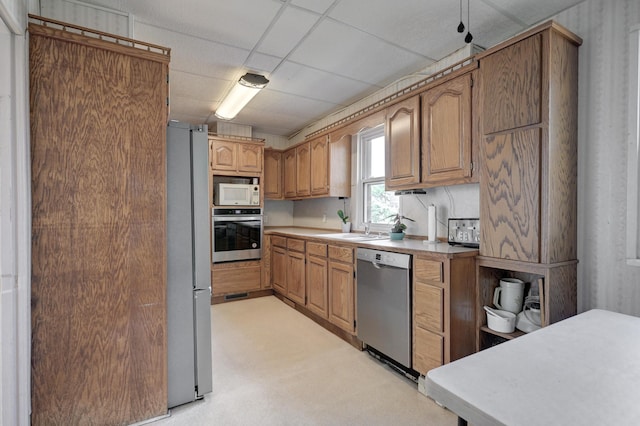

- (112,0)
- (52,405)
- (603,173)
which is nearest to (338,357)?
(52,405)

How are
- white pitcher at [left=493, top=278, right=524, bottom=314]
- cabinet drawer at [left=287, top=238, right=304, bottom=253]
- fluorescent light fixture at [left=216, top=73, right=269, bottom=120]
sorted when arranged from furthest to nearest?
1. cabinet drawer at [left=287, top=238, right=304, bottom=253]
2. fluorescent light fixture at [left=216, top=73, right=269, bottom=120]
3. white pitcher at [left=493, top=278, right=524, bottom=314]

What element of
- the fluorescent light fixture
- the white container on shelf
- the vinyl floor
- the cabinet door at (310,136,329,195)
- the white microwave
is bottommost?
the vinyl floor

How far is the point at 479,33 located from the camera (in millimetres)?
2311

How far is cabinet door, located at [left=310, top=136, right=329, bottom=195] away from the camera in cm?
397

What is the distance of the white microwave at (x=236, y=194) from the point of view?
422 cm

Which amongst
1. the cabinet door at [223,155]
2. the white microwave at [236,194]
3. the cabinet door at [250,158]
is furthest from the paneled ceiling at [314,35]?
the white microwave at [236,194]

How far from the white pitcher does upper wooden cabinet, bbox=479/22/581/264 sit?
273 mm

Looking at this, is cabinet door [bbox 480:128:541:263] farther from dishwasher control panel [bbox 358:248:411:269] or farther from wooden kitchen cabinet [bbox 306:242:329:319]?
wooden kitchen cabinet [bbox 306:242:329:319]

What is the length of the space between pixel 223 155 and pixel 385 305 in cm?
307

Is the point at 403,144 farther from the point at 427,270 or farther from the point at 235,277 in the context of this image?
the point at 235,277

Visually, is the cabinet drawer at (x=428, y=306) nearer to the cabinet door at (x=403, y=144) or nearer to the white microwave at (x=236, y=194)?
the cabinet door at (x=403, y=144)

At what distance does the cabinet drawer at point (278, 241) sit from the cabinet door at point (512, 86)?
2.77 metres

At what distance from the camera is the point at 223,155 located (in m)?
4.31

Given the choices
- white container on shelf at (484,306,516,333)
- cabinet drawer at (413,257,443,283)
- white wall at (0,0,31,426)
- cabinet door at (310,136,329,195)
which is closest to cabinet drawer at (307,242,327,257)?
cabinet door at (310,136,329,195)
